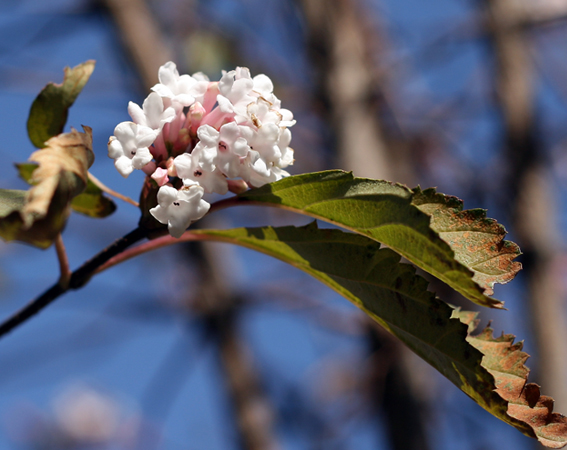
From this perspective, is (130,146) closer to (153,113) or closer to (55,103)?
(153,113)

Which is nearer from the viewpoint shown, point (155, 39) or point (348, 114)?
point (348, 114)

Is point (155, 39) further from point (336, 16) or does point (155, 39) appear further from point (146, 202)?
point (146, 202)

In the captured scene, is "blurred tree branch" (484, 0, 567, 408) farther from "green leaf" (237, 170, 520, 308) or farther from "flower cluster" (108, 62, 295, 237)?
"flower cluster" (108, 62, 295, 237)

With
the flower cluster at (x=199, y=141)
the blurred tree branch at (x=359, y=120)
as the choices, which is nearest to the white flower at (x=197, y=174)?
the flower cluster at (x=199, y=141)

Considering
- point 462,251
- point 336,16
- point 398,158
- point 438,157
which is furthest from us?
point 438,157

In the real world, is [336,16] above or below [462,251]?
above

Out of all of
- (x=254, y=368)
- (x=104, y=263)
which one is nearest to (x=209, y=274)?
(x=254, y=368)

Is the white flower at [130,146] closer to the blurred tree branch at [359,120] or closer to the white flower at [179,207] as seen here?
the white flower at [179,207]
